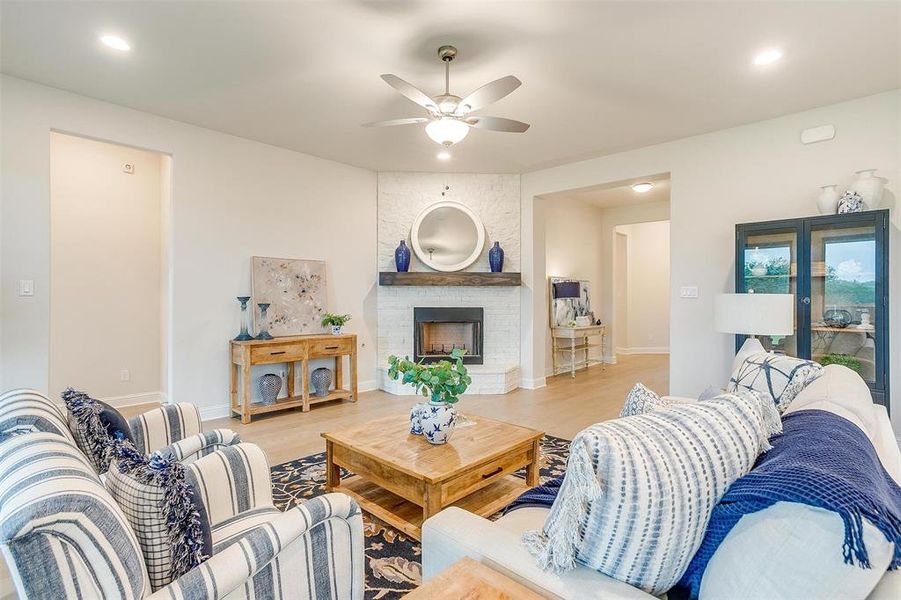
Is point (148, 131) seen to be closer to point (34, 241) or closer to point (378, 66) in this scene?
point (34, 241)

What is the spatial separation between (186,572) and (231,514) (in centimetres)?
61

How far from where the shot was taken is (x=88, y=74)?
3.03 metres

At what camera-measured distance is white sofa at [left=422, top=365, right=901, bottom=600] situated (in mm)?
733

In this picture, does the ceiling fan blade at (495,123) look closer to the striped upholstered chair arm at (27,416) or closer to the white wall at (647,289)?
the striped upholstered chair arm at (27,416)

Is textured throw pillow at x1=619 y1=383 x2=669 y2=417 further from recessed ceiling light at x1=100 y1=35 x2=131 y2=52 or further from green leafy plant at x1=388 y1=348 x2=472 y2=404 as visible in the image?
recessed ceiling light at x1=100 y1=35 x2=131 y2=52

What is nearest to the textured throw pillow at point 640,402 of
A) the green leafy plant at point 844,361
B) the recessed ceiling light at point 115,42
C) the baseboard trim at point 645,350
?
the green leafy plant at point 844,361

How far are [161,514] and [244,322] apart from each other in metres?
3.63

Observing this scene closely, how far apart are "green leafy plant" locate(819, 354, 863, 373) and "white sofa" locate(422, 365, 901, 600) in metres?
3.19

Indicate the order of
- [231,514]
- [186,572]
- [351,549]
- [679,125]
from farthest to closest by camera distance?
[679,125] < [231,514] < [351,549] < [186,572]

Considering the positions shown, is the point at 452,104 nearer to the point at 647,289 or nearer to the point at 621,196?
the point at 621,196

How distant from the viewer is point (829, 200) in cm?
334

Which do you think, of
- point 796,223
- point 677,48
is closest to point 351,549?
point 677,48

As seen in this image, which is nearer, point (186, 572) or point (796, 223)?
point (186, 572)

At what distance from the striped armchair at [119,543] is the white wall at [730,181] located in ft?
12.7
